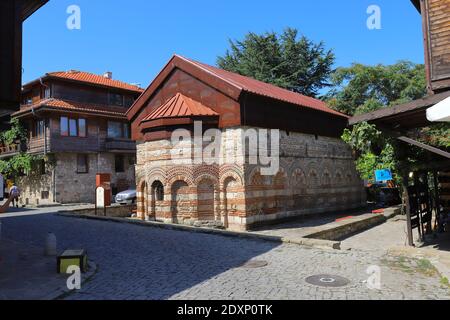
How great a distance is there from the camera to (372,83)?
28.8m

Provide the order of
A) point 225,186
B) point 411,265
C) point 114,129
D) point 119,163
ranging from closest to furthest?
point 411,265
point 225,186
point 114,129
point 119,163

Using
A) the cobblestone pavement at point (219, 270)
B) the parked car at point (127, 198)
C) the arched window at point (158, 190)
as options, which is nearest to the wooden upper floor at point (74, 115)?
the parked car at point (127, 198)

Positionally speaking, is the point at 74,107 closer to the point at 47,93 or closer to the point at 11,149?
the point at 47,93

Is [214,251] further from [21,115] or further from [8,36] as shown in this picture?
[21,115]

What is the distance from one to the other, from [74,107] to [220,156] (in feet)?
55.4

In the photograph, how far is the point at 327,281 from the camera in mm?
6832

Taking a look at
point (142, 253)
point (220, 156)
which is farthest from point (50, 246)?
point (220, 156)

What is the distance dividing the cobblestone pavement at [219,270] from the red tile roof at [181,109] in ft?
16.2

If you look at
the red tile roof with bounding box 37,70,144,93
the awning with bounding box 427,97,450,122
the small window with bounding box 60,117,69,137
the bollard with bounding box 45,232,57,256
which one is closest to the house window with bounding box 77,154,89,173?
the small window with bounding box 60,117,69,137

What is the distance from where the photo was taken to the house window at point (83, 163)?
91.8 ft

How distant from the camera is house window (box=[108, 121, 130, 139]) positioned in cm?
2988

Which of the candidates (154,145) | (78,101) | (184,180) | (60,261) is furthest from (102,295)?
(78,101)

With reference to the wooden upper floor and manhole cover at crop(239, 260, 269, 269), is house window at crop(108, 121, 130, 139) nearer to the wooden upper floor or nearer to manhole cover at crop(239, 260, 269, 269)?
the wooden upper floor

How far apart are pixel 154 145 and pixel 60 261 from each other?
8679 mm
